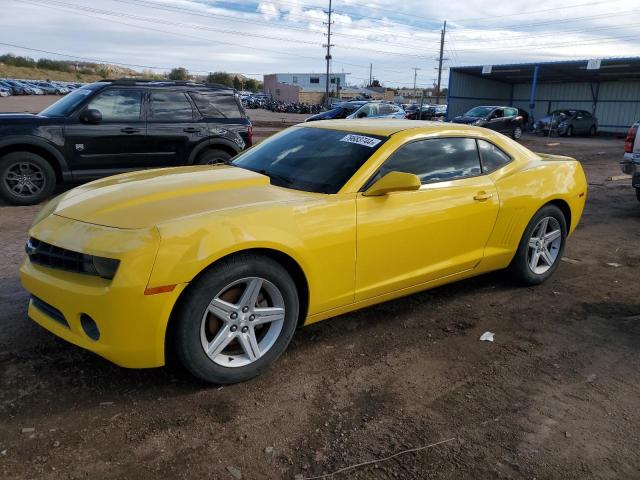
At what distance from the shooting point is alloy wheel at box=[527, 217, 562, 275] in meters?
4.71

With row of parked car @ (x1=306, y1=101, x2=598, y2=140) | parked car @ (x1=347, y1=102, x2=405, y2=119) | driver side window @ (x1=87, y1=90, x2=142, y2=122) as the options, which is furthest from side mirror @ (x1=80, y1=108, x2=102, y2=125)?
parked car @ (x1=347, y1=102, x2=405, y2=119)

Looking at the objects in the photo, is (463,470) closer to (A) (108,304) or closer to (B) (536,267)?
(A) (108,304)

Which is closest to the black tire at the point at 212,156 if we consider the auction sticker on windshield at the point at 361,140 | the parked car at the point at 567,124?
the auction sticker on windshield at the point at 361,140

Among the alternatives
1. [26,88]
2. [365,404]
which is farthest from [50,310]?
[26,88]

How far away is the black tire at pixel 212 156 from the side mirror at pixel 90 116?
1.62 meters

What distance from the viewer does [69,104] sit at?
7.93 meters

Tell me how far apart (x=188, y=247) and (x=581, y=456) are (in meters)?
2.24

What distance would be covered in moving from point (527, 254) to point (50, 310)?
381 centimetres

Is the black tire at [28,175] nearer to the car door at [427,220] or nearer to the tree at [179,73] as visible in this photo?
the car door at [427,220]

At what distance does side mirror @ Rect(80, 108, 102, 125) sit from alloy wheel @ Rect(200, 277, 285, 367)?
5.88 meters

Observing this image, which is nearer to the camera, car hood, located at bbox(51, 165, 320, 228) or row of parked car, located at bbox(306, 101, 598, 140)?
car hood, located at bbox(51, 165, 320, 228)

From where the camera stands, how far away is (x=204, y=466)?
2387mm

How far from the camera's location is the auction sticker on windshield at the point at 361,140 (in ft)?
12.2

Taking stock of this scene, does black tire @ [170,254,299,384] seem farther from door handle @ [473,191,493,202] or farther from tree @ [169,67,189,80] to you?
tree @ [169,67,189,80]
